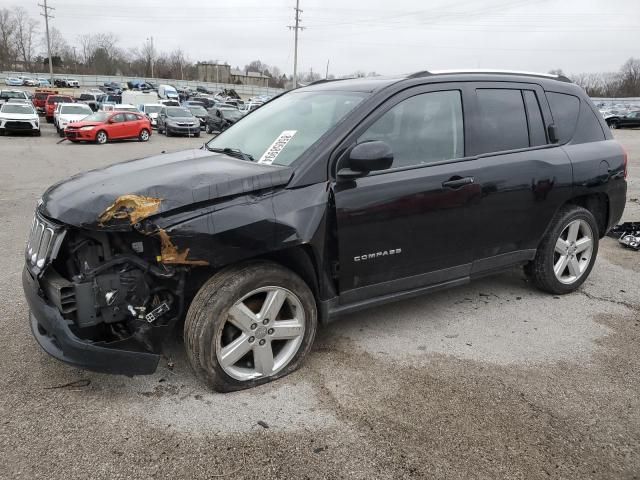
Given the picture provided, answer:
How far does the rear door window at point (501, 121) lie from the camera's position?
12.4 ft

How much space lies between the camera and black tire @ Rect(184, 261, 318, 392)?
2762 mm

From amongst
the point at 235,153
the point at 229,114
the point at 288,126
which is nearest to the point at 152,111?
the point at 229,114

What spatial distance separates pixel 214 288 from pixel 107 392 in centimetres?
94

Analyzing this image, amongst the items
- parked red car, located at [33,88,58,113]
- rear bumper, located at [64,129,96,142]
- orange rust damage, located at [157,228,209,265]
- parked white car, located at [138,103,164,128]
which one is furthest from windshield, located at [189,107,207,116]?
orange rust damage, located at [157,228,209,265]

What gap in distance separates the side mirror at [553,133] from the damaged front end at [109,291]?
3143mm

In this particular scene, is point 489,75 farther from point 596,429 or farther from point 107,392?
point 107,392

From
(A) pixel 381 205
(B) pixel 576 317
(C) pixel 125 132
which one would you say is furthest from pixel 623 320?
(C) pixel 125 132

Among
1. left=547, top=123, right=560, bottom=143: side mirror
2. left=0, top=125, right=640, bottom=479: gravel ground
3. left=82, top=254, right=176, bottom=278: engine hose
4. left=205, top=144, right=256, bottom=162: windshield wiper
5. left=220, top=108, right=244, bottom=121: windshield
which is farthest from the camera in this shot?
left=220, top=108, right=244, bottom=121: windshield

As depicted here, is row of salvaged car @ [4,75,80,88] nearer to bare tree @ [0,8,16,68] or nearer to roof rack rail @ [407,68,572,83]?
bare tree @ [0,8,16,68]

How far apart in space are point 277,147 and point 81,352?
1.71 m

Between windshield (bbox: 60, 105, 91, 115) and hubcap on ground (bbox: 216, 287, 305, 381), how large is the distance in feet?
77.7

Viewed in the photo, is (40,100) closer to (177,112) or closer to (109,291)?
(177,112)

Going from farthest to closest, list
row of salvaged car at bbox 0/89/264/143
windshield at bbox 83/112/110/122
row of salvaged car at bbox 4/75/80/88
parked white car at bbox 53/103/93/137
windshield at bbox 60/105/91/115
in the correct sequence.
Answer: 1. row of salvaged car at bbox 4/75/80/88
2. windshield at bbox 60/105/91/115
3. parked white car at bbox 53/103/93/137
4. windshield at bbox 83/112/110/122
5. row of salvaged car at bbox 0/89/264/143

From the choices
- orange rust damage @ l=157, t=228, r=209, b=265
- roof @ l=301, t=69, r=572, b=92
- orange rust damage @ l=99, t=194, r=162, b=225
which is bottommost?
orange rust damage @ l=157, t=228, r=209, b=265
